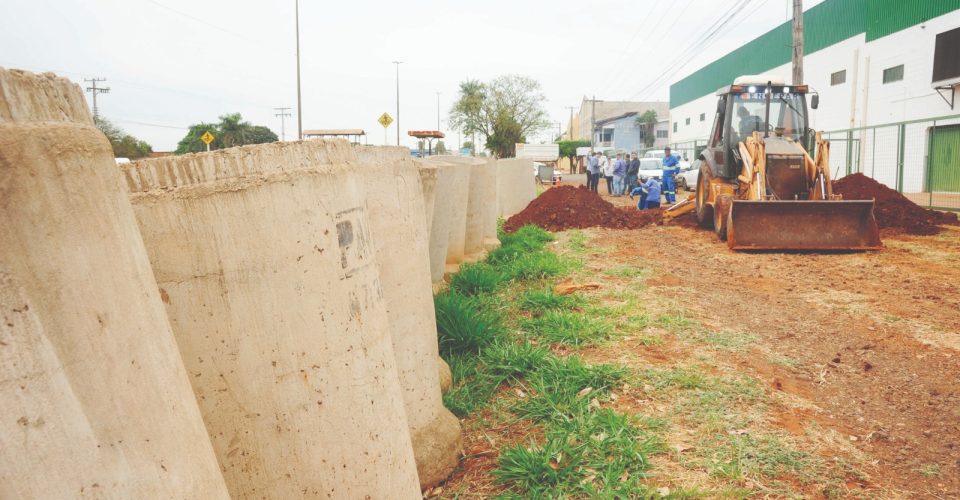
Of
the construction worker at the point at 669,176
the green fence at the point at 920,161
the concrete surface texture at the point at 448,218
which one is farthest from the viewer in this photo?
the construction worker at the point at 669,176

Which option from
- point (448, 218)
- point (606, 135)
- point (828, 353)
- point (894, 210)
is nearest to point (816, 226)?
point (894, 210)

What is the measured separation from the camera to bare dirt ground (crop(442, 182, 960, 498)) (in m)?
3.07

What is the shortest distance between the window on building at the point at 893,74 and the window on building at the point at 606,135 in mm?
56241

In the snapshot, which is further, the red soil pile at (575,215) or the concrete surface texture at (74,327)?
the red soil pile at (575,215)

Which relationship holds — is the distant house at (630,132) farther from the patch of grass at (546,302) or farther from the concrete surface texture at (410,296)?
the concrete surface texture at (410,296)

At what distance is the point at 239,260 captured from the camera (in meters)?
1.82

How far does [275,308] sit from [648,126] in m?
77.5

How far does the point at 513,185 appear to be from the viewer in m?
17.3

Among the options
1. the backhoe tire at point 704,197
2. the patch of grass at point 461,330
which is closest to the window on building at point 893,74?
the backhoe tire at point 704,197

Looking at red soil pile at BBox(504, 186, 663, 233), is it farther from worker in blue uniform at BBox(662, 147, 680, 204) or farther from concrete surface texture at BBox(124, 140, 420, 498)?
concrete surface texture at BBox(124, 140, 420, 498)

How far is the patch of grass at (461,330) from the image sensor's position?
15.4 ft

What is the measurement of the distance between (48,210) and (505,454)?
2354 millimetres

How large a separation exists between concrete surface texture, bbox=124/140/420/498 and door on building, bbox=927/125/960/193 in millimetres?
16386

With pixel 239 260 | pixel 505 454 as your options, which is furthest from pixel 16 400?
pixel 505 454
